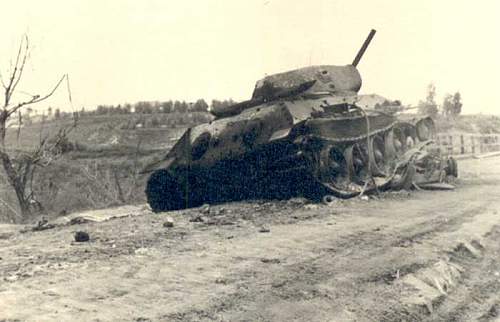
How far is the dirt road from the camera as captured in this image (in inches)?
163

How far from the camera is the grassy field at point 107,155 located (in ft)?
61.8

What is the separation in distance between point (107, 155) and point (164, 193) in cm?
1694

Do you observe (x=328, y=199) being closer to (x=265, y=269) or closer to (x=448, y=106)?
(x=265, y=269)

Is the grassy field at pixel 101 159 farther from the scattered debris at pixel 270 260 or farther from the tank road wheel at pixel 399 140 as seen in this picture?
the scattered debris at pixel 270 260

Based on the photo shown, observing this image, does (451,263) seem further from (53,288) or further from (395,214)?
(53,288)

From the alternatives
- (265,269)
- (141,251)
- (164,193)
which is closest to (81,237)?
(141,251)

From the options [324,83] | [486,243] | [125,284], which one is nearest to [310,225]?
[486,243]

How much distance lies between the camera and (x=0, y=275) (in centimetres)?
504

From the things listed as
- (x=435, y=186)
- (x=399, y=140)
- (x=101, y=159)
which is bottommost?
(x=435, y=186)

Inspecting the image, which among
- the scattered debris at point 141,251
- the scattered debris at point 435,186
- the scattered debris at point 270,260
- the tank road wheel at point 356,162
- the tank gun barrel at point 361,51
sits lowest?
the scattered debris at point 435,186

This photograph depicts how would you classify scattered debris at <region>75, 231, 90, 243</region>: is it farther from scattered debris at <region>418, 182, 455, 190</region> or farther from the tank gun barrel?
the tank gun barrel

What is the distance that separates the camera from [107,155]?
2891cm

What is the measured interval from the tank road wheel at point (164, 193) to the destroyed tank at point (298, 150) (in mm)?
21

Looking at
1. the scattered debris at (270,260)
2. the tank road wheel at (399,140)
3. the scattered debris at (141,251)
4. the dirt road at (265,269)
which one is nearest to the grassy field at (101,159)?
the dirt road at (265,269)
